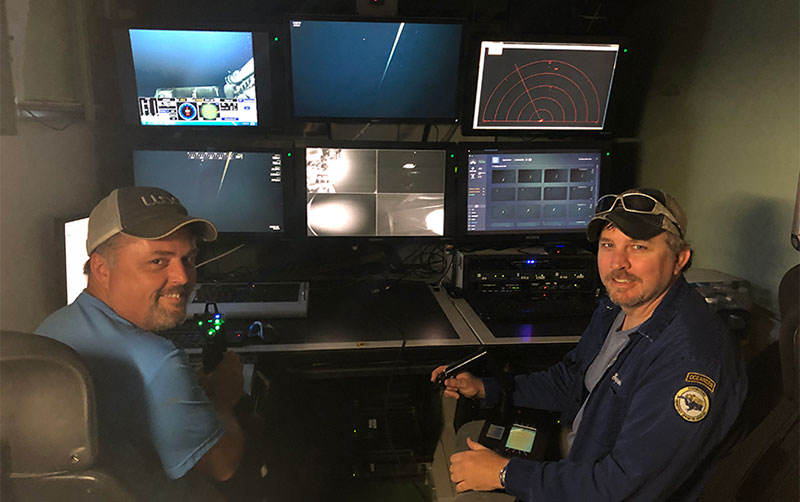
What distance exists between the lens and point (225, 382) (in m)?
1.39

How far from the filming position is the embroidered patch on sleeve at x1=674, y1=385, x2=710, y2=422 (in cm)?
102

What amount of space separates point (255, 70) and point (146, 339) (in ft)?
3.82

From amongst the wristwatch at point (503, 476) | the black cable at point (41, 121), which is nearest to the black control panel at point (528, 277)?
the wristwatch at point (503, 476)

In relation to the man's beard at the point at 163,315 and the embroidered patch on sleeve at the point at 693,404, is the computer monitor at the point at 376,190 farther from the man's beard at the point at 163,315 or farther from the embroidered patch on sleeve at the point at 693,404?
the embroidered patch on sleeve at the point at 693,404

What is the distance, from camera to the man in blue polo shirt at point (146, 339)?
101 cm

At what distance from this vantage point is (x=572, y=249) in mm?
2084

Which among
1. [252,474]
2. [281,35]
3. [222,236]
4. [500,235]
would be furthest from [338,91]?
[252,474]

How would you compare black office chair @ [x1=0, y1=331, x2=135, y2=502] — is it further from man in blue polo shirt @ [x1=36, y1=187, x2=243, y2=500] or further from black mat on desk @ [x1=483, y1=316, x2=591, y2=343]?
black mat on desk @ [x1=483, y1=316, x2=591, y2=343]

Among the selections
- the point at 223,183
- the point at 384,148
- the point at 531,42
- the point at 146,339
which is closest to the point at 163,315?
the point at 146,339

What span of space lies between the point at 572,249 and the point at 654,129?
2.18 feet

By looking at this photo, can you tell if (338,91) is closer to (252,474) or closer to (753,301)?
(252,474)

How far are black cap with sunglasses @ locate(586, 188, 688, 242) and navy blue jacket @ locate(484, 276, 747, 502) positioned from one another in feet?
0.48

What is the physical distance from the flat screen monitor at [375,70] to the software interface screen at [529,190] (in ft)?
0.88

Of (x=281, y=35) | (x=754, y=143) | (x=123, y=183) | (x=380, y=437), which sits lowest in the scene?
(x=380, y=437)
